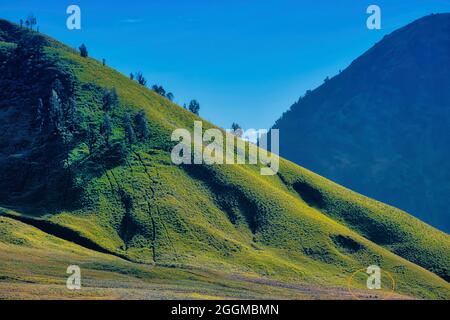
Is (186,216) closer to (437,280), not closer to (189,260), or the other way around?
(189,260)

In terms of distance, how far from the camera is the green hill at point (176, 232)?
137625 millimetres

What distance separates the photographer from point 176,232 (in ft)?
540

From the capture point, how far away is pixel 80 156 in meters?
189

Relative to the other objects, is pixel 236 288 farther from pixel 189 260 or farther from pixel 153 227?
pixel 153 227

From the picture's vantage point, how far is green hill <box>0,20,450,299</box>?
5418 inches

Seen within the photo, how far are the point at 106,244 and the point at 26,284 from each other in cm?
4570

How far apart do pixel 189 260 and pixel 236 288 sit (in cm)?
2276
